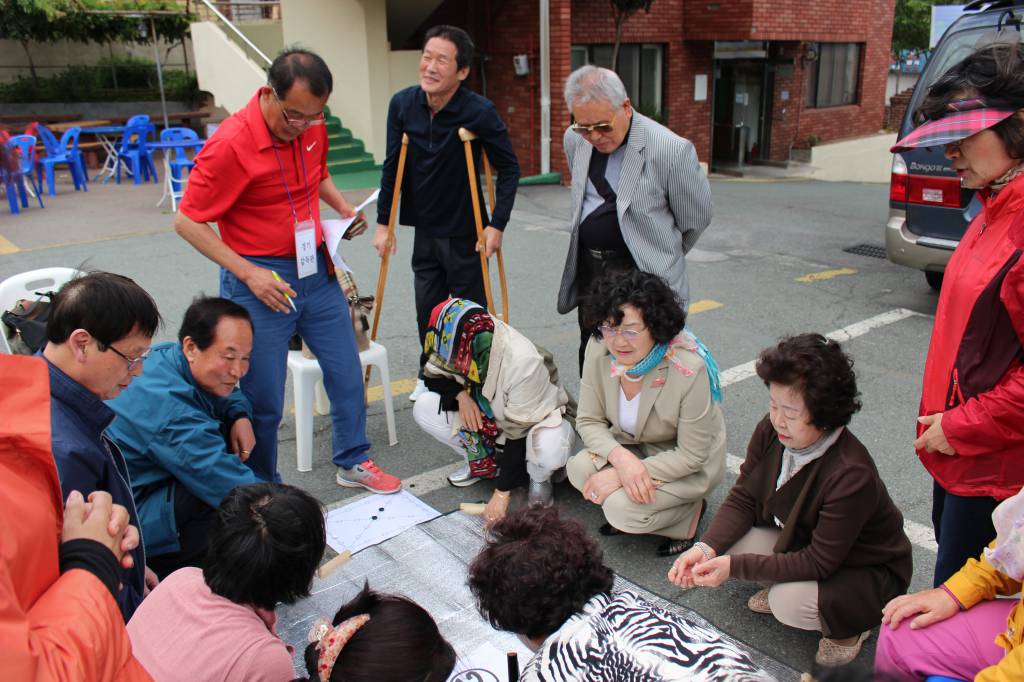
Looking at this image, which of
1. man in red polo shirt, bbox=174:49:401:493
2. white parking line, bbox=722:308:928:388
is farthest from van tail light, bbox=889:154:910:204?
man in red polo shirt, bbox=174:49:401:493

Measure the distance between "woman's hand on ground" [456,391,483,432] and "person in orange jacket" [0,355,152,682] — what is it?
2107 mm

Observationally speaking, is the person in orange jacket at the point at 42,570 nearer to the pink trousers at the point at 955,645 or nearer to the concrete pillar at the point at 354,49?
the pink trousers at the point at 955,645

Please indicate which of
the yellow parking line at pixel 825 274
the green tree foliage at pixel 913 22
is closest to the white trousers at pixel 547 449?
the yellow parking line at pixel 825 274

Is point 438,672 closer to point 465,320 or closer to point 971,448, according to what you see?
point 971,448

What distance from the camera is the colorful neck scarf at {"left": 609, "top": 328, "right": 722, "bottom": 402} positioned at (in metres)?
3.10

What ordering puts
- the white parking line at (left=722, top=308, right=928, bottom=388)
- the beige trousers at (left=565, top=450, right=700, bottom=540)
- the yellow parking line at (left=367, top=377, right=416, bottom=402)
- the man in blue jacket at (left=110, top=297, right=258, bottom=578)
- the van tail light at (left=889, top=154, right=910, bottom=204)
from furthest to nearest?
the van tail light at (left=889, top=154, right=910, bottom=204)
the white parking line at (left=722, top=308, right=928, bottom=388)
the yellow parking line at (left=367, top=377, right=416, bottom=402)
the beige trousers at (left=565, top=450, right=700, bottom=540)
the man in blue jacket at (left=110, top=297, right=258, bottom=578)

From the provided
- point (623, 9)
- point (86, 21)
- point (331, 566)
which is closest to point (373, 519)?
point (331, 566)

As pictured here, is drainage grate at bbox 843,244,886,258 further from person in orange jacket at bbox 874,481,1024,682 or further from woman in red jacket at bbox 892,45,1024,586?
person in orange jacket at bbox 874,481,1024,682

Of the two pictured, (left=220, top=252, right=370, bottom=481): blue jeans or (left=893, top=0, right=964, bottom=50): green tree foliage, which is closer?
(left=220, top=252, right=370, bottom=481): blue jeans

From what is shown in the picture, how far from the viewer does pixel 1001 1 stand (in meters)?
5.38

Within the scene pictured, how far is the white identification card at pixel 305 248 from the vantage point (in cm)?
344

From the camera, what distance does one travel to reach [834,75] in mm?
17594

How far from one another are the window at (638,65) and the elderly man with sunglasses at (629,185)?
9924mm

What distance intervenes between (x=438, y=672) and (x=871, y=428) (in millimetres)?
3250
